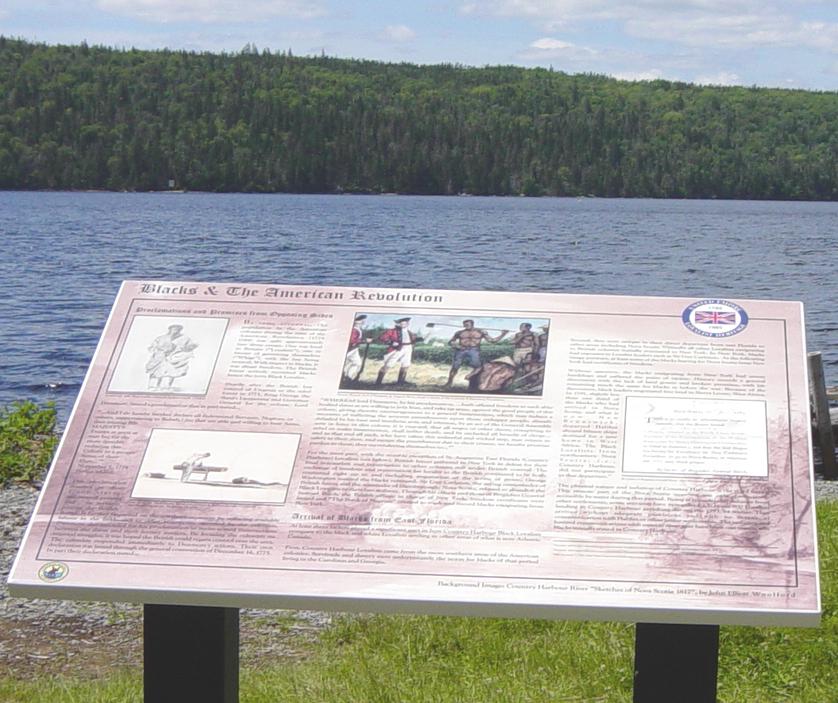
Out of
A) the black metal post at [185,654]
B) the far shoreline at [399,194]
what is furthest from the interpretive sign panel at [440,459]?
the far shoreline at [399,194]

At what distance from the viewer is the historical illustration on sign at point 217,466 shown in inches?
118

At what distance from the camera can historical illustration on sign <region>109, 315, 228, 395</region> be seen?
10.8 feet

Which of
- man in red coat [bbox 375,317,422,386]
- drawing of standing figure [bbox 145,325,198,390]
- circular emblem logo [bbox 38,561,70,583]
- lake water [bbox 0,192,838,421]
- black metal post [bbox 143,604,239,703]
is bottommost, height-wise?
black metal post [bbox 143,604,239,703]

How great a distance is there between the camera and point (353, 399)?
126 inches

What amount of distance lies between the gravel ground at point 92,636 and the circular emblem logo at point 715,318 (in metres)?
2.48

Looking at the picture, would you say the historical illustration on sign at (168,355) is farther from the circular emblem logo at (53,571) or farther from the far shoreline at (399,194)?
the far shoreline at (399,194)

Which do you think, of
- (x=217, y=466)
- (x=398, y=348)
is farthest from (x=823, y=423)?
(x=217, y=466)

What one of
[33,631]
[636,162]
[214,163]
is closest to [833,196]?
[636,162]

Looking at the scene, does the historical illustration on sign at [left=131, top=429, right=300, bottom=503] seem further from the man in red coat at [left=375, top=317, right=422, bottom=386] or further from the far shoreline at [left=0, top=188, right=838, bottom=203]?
the far shoreline at [left=0, top=188, right=838, bottom=203]

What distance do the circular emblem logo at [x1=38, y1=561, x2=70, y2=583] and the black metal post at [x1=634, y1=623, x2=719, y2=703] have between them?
144 centimetres

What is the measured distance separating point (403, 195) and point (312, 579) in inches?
4940

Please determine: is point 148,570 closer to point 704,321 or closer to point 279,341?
point 279,341

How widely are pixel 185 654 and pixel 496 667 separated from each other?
5.26 feet

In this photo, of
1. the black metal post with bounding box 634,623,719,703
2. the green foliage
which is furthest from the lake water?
the black metal post with bounding box 634,623,719,703
